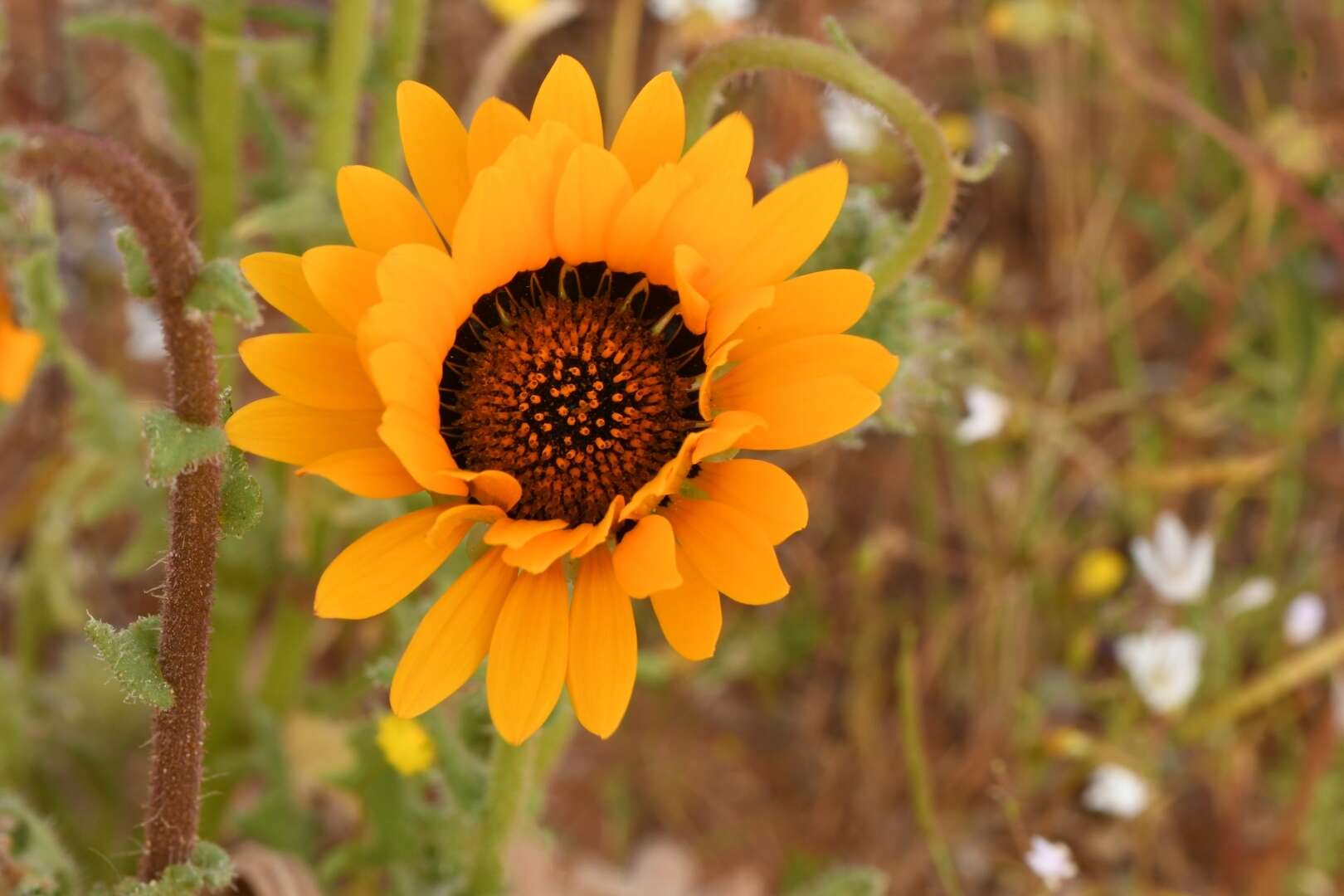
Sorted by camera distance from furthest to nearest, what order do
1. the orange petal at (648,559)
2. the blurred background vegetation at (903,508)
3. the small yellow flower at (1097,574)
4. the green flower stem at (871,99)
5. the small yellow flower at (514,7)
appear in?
the small yellow flower at (514,7) < the small yellow flower at (1097,574) < the blurred background vegetation at (903,508) < the green flower stem at (871,99) < the orange petal at (648,559)

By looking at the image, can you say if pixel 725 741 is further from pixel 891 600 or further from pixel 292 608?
pixel 292 608

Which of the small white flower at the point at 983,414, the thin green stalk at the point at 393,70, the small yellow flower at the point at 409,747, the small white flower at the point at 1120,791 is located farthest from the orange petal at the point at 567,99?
the small white flower at the point at 1120,791

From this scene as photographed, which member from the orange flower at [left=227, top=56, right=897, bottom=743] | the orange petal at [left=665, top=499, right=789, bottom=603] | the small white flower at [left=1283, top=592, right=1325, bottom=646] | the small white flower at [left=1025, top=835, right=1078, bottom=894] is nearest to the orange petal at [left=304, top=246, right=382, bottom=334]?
the orange flower at [left=227, top=56, right=897, bottom=743]

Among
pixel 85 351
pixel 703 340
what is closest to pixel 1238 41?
pixel 703 340

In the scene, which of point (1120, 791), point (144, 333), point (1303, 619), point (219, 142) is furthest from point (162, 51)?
point (1303, 619)

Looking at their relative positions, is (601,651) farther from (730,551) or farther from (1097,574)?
(1097,574)

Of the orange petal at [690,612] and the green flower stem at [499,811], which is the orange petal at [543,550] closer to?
the orange petal at [690,612]
